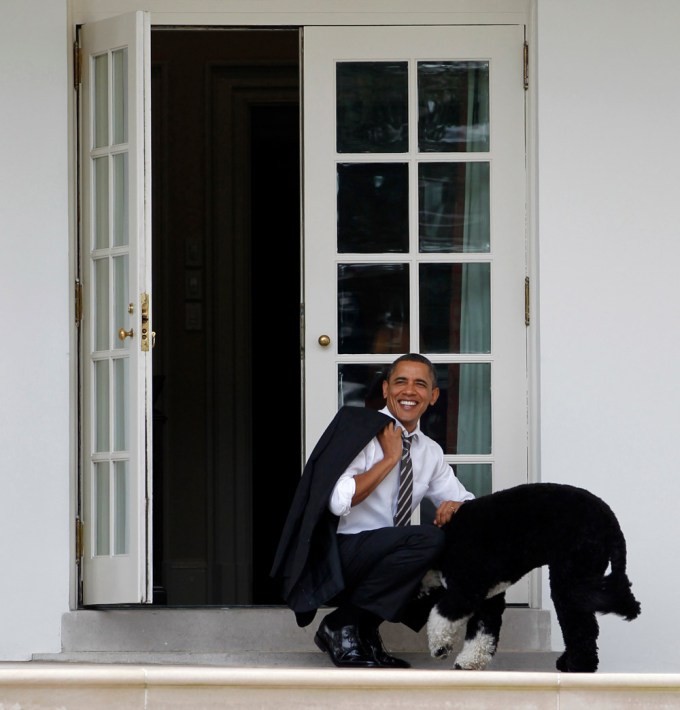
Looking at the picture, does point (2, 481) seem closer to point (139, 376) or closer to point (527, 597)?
point (139, 376)

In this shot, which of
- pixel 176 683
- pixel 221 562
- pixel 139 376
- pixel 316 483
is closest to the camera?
pixel 176 683

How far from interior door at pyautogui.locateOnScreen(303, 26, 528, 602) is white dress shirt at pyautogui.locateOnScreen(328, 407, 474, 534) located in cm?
37

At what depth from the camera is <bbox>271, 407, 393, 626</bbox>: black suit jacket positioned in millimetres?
4598

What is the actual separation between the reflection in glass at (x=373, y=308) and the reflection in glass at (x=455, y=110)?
443 mm

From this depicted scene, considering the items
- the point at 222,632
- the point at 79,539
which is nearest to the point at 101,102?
the point at 79,539

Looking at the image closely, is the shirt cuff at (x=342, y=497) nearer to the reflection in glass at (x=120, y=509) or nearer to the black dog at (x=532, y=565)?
the black dog at (x=532, y=565)

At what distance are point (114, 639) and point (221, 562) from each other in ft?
7.15

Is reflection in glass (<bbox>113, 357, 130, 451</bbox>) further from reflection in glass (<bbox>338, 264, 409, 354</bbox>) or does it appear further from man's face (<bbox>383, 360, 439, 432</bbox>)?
man's face (<bbox>383, 360, 439, 432</bbox>)

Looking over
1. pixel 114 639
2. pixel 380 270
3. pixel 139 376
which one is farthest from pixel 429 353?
pixel 114 639

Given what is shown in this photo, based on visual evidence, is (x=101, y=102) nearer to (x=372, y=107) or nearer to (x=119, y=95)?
(x=119, y=95)

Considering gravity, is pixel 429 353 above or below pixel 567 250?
below

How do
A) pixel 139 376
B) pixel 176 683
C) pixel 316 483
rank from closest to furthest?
pixel 176 683, pixel 316 483, pixel 139 376

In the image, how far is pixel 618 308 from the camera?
5.14 metres

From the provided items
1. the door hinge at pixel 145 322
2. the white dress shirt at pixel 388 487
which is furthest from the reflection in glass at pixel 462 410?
the door hinge at pixel 145 322
